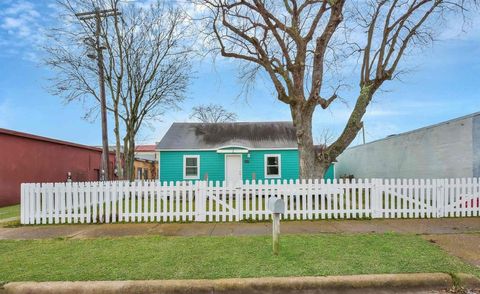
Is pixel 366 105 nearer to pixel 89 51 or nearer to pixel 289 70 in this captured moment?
pixel 289 70

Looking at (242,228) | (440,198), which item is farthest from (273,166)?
(242,228)

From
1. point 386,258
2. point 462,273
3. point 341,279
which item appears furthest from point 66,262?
point 462,273

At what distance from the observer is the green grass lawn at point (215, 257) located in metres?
4.63

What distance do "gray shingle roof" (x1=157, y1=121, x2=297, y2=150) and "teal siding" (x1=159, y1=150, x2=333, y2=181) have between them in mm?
347

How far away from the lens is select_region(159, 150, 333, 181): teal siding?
1953 centimetres

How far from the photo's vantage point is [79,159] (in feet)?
76.7

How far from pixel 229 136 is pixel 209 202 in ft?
39.1

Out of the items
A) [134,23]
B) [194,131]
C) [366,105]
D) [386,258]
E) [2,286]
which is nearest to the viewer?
[2,286]

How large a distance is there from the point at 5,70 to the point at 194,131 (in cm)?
987

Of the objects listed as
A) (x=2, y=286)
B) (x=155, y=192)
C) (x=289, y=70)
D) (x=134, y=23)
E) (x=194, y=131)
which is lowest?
(x=2, y=286)

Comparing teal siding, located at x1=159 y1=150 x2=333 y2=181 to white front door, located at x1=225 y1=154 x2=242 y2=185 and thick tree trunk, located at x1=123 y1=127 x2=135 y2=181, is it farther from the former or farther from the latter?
thick tree trunk, located at x1=123 y1=127 x2=135 y2=181

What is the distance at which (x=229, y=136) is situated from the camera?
20.7 metres

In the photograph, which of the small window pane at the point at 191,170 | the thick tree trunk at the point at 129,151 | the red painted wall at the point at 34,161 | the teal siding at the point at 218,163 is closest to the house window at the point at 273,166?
the teal siding at the point at 218,163

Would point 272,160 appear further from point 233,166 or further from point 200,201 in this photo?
point 200,201
